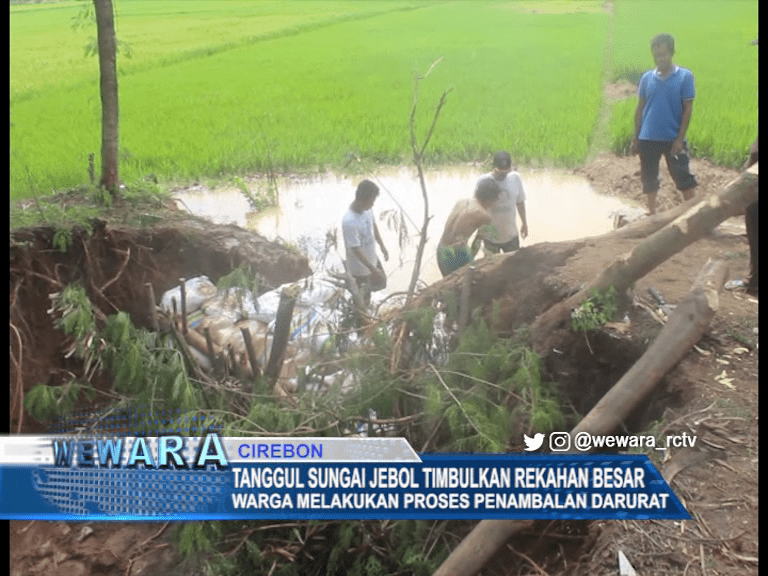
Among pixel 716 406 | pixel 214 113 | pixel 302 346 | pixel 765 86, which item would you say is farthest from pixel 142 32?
pixel 716 406

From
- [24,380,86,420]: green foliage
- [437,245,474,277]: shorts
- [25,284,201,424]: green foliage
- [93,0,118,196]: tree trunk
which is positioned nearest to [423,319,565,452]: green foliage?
[437,245,474,277]: shorts

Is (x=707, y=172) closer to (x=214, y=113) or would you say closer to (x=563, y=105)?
(x=563, y=105)

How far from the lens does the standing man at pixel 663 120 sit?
2.38 meters

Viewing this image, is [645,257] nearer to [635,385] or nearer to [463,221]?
[635,385]

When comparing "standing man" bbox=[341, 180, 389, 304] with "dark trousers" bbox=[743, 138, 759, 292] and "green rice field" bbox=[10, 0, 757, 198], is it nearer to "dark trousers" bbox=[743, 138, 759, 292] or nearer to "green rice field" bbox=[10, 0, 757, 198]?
"green rice field" bbox=[10, 0, 757, 198]

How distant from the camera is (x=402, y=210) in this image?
2.57 metres

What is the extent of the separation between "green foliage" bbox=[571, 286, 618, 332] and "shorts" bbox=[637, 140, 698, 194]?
51 cm

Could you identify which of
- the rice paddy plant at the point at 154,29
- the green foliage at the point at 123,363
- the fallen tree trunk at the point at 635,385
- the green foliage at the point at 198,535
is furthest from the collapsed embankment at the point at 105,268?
the fallen tree trunk at the point at 635,385

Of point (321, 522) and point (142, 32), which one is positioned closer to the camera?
point (321, 522)

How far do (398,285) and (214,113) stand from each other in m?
0.97

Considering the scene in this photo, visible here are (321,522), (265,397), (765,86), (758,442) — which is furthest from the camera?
(265,397)

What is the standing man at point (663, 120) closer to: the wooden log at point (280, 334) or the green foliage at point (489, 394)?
the green foliage at point (489, 394)

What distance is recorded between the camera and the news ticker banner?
1978 millimetres

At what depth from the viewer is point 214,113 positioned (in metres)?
2.65
